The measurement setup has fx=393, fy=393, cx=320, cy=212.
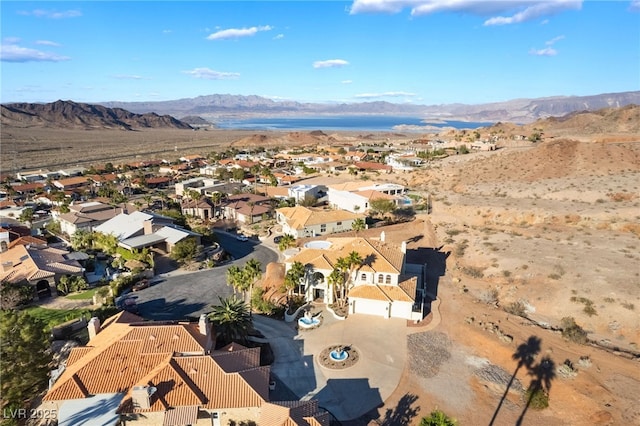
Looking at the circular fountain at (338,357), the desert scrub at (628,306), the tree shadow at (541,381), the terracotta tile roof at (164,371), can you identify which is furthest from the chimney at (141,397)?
the desert scrub at (628,306)

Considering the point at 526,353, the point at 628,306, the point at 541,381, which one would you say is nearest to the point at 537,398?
the point at 541,381

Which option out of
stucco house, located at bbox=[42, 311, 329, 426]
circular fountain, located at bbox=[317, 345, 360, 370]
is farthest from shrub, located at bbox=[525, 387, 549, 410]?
stucco house, located at bbox=[42, 311, 329, 426]

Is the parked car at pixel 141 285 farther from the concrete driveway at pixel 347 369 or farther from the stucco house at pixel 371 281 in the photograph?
the stucco house at pixel 371 281

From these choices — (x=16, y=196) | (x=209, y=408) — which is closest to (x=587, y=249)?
(x=209, y=408)

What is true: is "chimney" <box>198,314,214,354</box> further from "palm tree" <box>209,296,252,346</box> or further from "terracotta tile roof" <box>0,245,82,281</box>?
"terracotta tile roof" <box>0,245,82,281</box>

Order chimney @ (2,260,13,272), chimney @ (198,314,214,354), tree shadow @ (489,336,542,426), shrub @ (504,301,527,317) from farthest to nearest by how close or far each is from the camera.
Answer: chimney @ (2,260,13,272) < shrub @ (504,301,527,317) < tree shadow @ (489,336,542,426) < chimney @ (198,314,214,354)

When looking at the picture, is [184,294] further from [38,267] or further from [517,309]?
[517,309]

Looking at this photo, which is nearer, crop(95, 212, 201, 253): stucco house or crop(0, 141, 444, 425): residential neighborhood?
crop(0, 141, 444, 425): residential neighborhood
